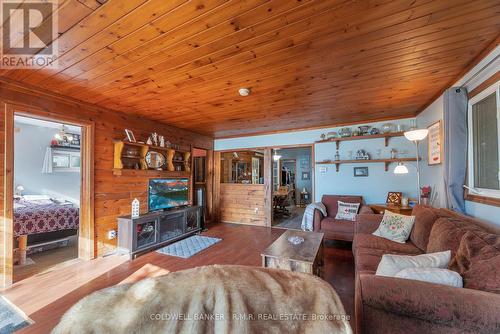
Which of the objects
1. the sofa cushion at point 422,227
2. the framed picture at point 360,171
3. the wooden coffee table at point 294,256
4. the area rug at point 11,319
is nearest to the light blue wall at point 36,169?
the area rug at point 11,319

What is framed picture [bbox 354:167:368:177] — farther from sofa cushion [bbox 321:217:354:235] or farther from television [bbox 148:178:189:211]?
television [bbox 148:178:189:211]

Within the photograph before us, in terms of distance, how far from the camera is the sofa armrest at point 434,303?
942 millimetres

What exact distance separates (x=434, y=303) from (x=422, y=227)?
5.01ft

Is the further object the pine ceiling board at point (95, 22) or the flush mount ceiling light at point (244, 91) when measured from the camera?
the flush mount ceiling light at point (244, 91)

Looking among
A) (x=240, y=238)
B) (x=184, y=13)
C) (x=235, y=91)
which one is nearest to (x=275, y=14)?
(x=184, y=13)

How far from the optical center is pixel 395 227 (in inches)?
100

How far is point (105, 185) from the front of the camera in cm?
330

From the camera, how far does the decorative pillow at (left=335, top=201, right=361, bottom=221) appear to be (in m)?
3.73

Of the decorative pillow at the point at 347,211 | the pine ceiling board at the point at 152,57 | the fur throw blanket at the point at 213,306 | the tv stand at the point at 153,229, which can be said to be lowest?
the tv stand at the point at 153,229

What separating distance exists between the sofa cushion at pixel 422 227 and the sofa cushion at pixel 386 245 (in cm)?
7

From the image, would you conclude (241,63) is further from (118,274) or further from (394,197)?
(394,197)

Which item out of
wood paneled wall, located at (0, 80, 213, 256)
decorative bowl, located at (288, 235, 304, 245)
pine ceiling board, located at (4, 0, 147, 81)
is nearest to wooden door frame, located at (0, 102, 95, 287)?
wood paneled wall, located at (0, 80, 213, 256)

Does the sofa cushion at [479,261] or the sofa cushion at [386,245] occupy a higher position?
the sofa cushion at [479,261]

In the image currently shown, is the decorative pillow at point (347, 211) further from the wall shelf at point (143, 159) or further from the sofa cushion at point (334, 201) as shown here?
the wall shelf at point (143, 159)
